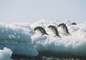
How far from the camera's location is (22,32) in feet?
39.2

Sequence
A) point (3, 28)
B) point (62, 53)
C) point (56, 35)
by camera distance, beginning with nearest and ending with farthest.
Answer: point (3, 28), point (62, 53), point (56, 35)

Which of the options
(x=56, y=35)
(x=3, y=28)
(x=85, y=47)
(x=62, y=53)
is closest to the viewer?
(x=3, y=28)

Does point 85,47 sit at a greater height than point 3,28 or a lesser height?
lesser

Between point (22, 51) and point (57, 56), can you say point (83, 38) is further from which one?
point (22, 51)

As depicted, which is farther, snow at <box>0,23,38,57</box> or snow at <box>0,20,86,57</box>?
snow at <box>0,20,86,57</box>

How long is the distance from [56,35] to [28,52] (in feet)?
10.1

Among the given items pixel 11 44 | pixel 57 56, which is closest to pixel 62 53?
pixel 57 56

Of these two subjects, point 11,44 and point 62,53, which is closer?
point 11,44

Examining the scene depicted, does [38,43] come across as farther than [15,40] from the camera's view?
Yes

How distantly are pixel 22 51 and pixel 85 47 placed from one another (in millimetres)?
3031

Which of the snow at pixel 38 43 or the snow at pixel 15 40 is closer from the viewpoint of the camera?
the snow at pixel 15 40

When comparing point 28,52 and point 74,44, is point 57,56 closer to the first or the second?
point 74,44

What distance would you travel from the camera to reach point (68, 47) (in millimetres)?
12727

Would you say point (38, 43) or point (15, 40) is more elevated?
point (15, 40)
